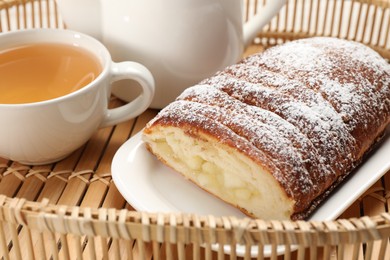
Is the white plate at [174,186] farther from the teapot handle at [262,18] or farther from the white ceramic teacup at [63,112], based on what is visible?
the teapot handle at [262,18]

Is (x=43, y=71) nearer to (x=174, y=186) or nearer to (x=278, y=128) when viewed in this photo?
(x=174, y=186)

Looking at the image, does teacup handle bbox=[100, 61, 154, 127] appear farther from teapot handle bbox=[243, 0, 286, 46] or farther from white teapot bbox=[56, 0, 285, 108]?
teapot handle bbox=[243, 0, 286, 46]

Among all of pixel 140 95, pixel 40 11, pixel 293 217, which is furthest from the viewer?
pixel 40 11

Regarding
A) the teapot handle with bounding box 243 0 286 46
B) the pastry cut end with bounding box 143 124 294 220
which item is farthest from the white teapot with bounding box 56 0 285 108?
the pastry cut end with bounding box 143 124 294 220

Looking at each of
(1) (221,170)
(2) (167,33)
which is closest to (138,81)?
(2) (167,33)

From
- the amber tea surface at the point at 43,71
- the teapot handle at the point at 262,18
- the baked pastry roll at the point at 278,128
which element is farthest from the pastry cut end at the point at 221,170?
the teapot handle at the point at 262,18

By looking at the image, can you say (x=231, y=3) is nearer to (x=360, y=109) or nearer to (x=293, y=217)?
(x=360, y=109)

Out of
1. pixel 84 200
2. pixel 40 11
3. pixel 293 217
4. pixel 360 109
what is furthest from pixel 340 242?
pixel 40 11
